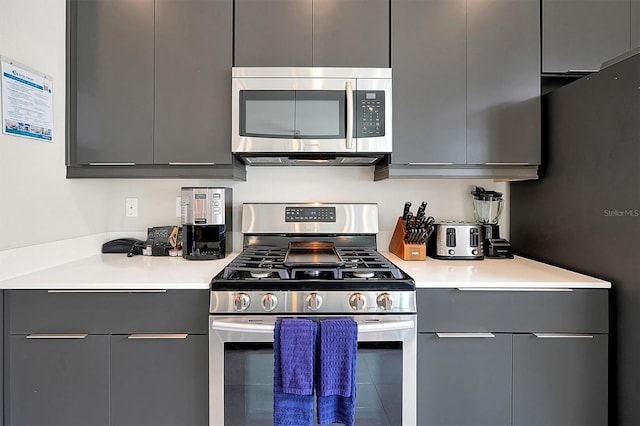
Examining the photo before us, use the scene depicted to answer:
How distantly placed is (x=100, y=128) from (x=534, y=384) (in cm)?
219

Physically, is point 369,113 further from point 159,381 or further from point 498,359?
point 159,381

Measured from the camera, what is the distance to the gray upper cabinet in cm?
184

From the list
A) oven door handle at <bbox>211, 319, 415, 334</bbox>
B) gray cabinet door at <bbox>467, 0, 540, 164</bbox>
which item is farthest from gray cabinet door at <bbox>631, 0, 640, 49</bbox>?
oven door handle at <bbox>211, 319, 415, 334</bbox>

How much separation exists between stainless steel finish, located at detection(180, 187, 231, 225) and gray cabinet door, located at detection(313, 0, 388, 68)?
80 cm

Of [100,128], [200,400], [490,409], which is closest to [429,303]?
[490,409]

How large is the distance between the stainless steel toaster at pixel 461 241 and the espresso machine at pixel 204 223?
1131 mm

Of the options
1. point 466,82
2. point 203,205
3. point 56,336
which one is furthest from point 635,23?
point 56,336

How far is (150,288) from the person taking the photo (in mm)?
1487

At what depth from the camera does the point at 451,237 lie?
2.01m

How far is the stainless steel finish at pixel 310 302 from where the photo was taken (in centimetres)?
148

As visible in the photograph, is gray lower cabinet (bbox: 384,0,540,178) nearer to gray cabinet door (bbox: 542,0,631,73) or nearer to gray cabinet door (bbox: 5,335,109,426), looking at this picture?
gray cabinet door (bbox: 542,0,631,73)

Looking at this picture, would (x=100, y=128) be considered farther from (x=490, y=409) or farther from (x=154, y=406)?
(x=490, y=409)

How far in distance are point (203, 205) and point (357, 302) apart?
0.91 m

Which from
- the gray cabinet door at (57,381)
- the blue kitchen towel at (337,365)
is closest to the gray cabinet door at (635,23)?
the blue kitchen towel at (337,365)
